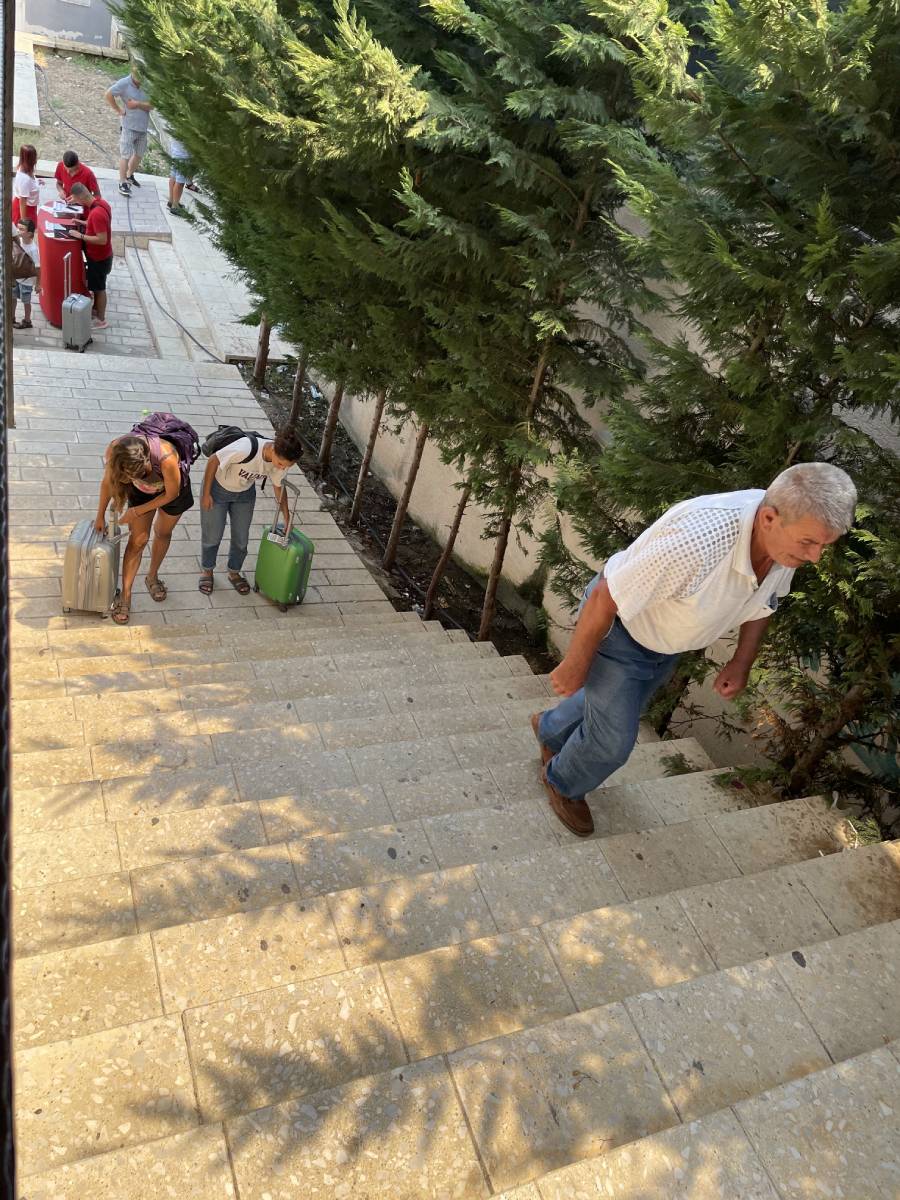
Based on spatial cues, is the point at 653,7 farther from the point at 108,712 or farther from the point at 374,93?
the point at 108,712

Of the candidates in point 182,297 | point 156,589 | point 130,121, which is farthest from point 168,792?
point 130,121

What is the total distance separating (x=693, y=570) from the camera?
2.89 m

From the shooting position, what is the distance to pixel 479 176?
238 inches

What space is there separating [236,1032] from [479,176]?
5684mm

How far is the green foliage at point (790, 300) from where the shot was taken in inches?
134

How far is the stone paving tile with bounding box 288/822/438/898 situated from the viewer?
3234 millimetres

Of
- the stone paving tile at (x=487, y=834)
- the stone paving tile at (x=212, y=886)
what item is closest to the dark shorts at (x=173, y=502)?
the stone paving tile at (x=212, y=886)

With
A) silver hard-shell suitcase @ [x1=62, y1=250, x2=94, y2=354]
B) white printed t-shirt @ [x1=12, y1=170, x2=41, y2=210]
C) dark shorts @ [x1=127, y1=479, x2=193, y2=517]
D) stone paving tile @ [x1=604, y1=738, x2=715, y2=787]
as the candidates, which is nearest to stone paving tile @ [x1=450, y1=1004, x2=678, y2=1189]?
stone paving tile @ [x1=604, y1=738, x2=715, y2=787]

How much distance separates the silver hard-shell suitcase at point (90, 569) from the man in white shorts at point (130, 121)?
11.5m

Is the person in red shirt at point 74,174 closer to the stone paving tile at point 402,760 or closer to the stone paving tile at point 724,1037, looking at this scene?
the stone paving tile at point 402,760

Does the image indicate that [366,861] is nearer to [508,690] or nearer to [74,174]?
[508,690]

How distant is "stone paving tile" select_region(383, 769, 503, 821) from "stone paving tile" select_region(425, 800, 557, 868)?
0.15 m

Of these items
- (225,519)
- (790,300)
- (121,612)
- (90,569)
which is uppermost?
(790,300)

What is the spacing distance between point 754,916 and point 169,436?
4.57 m
